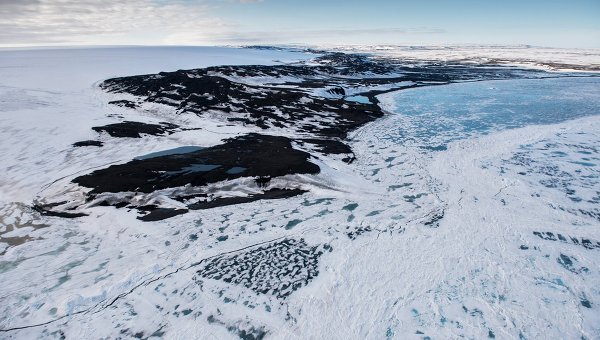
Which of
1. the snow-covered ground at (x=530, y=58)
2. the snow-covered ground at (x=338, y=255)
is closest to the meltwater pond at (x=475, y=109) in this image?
the snow-covered ground at (x=338, y=255)

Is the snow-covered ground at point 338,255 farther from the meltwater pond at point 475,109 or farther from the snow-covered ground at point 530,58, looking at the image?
the snow-covered ground at point 530,58

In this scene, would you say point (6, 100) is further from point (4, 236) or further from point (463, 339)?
point (463, 339)

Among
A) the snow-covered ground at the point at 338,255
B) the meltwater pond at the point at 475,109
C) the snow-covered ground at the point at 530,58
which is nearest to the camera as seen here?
the snow-covered ground at the point at 338,255

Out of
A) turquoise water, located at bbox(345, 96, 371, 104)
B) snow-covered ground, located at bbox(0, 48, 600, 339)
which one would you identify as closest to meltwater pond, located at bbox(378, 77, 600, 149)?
turquoise water, located at bbox(345, 96, 371, 104)

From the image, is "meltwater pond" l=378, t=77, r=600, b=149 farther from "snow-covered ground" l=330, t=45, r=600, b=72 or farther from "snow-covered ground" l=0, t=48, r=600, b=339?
"snow-covered ground" l=330, t=45, r=600, b=72

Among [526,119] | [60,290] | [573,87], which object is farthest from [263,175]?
[573,87]

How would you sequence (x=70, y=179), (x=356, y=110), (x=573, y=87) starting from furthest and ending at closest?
1. (x=573, y=87)
2. (x=356, y=110)
3. (x=70, y=179)

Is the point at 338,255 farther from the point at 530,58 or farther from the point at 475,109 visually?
the point at 530,58
